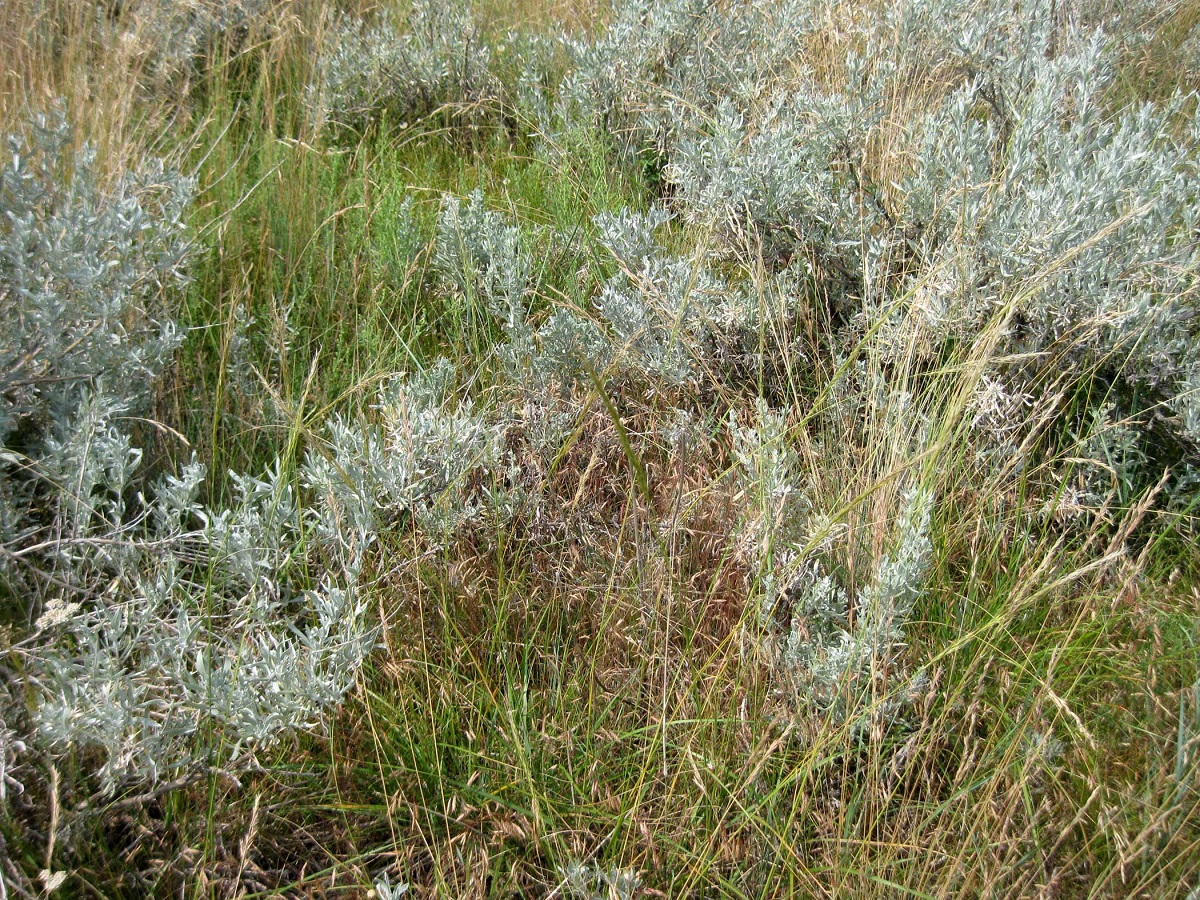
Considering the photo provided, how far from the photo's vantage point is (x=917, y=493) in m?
1.79

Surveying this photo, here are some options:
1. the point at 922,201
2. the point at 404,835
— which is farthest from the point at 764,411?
the point at 404,835

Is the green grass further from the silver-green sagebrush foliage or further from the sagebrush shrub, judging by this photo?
the sagebrush shrub

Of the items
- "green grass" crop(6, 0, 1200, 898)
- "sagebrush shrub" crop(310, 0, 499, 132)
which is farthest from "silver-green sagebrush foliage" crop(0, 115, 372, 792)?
"sagebrush shrub" crop(310, 0, 499, 132)

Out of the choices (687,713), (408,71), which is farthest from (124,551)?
(408,71)

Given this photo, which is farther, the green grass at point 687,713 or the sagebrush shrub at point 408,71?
the sagebrush shrub at point 408,71

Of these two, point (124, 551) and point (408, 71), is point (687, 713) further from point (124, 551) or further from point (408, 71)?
point (408, 71)

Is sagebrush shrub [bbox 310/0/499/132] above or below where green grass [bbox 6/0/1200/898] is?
above

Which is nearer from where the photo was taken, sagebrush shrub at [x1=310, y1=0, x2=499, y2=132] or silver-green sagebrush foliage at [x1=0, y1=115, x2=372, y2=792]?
silver-green sagebrush foliage at [x1=0, y1=115, x2=372, y2=792]

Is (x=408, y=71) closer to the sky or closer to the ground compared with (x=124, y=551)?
closer to the sky

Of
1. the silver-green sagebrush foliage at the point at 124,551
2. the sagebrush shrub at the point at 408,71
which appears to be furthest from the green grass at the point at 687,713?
the sagebrush shrub at the point at 408,71

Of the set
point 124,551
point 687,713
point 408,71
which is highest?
point 408,71

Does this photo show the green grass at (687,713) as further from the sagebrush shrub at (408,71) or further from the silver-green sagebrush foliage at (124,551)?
the sagebrush shrub at (408,71)

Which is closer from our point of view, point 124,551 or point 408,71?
point 124,551

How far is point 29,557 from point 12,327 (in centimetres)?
48
